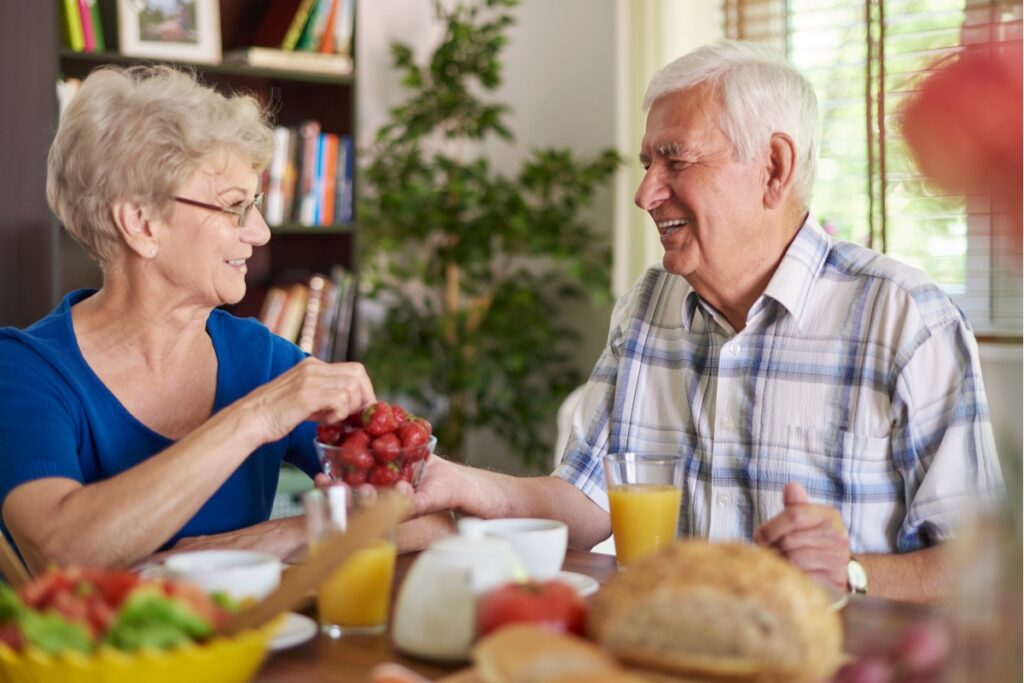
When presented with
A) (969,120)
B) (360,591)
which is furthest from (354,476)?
(969,120)

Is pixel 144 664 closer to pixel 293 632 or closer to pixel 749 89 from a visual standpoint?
pixel 293 632

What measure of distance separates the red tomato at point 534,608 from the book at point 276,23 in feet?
9.88

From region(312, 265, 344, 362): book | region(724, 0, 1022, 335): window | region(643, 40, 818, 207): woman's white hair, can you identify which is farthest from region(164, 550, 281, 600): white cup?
region(312, 265, 344, 362): book

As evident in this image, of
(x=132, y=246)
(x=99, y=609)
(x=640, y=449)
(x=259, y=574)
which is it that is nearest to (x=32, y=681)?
(x=99, y=609)

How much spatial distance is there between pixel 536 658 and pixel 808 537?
599 mm

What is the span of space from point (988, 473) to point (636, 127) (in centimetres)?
261

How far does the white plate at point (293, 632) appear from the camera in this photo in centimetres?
109

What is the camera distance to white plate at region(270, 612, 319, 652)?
3.58 feet

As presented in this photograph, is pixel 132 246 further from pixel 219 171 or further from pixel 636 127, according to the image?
pixel 636 127

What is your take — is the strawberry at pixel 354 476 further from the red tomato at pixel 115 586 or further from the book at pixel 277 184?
the book at pixel 277 184

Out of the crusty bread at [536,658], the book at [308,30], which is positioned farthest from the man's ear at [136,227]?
the book at [308,30]

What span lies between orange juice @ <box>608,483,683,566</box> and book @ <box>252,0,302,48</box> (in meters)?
2.63

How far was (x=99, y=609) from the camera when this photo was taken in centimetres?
89

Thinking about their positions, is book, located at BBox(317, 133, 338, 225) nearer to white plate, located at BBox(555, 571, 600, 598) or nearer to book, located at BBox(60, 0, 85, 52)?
book, located at BBox(60, 0, 85, 52)
